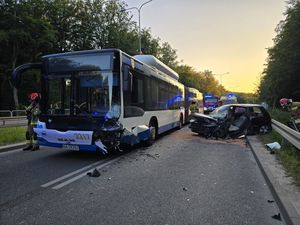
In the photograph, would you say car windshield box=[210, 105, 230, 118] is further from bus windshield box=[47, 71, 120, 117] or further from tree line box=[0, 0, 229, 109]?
tree line box=[0, 0, 229, 109]

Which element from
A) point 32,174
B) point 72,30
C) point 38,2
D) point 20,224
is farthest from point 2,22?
point 20,224

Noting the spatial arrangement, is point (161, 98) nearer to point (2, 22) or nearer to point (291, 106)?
point (291, 106)

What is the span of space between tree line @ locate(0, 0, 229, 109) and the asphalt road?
2601cm

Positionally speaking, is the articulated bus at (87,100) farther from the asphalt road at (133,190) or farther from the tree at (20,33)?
the tree at (20,33)

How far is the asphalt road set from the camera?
4270mm

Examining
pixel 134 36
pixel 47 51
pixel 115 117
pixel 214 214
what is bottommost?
pixel 214 214

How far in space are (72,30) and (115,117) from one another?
3577 centimetres

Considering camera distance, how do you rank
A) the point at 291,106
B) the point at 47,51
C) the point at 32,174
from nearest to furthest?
the point at 32,174, the point at 291,106, the point at 47,51

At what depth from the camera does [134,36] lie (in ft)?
142

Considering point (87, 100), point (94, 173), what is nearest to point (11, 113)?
point (87, 100)

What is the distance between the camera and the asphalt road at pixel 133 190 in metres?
4.27

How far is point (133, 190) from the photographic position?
218 inches

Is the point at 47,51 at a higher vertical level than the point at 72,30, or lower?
lower

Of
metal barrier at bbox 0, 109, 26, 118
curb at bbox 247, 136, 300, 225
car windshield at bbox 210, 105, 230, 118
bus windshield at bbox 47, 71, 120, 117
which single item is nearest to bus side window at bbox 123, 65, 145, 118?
bus windshield at bbox 47, 71, 120, 117
